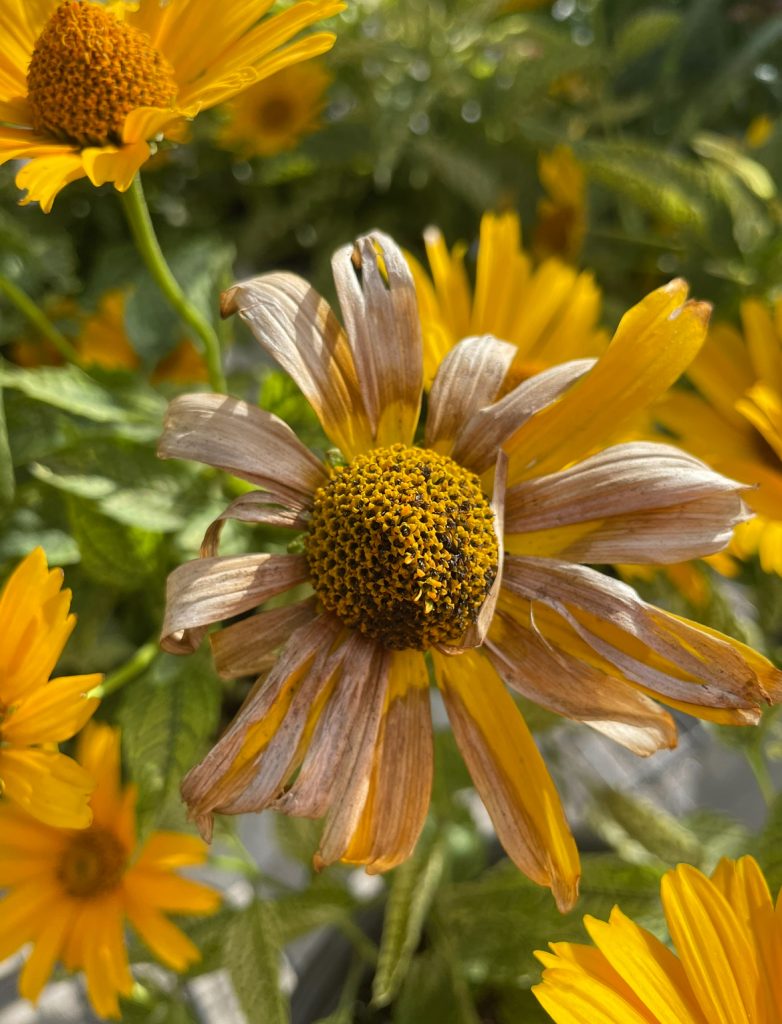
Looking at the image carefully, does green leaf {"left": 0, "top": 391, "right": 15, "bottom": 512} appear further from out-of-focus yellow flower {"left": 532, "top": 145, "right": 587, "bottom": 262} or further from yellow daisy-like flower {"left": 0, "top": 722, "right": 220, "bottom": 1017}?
out-of-focus yellow flower {"left": 532, "top": 145, "right": 587, "bottom": 262}

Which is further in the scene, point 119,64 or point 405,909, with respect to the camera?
point 405,909

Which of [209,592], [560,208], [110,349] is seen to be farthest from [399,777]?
[560,208]

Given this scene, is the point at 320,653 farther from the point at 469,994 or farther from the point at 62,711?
the point at 469,994

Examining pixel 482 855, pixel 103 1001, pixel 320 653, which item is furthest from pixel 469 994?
pixel 320 653

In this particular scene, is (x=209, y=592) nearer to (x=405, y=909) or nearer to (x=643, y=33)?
(x=405, y=909)

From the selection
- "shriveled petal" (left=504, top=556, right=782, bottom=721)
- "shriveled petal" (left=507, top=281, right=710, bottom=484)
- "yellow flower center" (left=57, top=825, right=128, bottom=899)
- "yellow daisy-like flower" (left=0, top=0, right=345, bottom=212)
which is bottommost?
"yellow flower center" (left=57, top=825, right=128, bottom=899)

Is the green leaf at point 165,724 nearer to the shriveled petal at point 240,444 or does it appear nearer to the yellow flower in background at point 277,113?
the shriveled petal at point 240,444

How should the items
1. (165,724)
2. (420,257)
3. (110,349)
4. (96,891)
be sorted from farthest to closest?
1. (420,257)
2. (110,349)
3. (96,891)
4. (165,724)

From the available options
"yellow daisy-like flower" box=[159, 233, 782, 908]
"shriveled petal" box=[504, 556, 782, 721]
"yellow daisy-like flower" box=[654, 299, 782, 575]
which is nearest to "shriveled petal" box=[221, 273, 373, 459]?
"yellow daisy-like flower" box=[159, 233, 782, 908]
